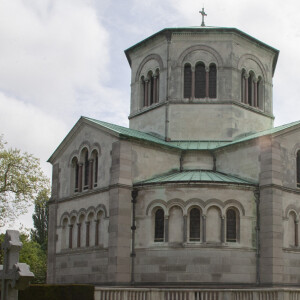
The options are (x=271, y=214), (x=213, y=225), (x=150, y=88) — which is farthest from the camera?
(x=150, y=88)

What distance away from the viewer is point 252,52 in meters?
35.5

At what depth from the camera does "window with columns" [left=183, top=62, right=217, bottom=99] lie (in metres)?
34.2

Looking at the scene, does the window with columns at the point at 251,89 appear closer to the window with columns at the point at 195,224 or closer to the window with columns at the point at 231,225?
the window with columns at the point at 231,225

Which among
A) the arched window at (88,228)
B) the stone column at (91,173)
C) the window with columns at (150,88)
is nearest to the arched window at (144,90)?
the window with columns at (150,88)

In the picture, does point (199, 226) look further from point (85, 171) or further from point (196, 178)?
point (85, 171)

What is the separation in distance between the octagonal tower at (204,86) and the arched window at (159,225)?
6583 millimetres

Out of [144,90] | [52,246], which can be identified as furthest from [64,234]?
[144,90]

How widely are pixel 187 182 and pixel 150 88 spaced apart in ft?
32.7

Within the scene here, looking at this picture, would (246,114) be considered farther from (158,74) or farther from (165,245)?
(165,245)

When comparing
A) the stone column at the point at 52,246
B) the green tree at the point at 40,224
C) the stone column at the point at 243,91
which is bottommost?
the stone column at the point at 52,246

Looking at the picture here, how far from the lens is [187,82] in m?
34.5

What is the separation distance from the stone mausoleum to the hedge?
4631mm

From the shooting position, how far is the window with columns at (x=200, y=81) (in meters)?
34.2

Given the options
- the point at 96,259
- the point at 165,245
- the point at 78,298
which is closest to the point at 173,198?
the point at 165,245
